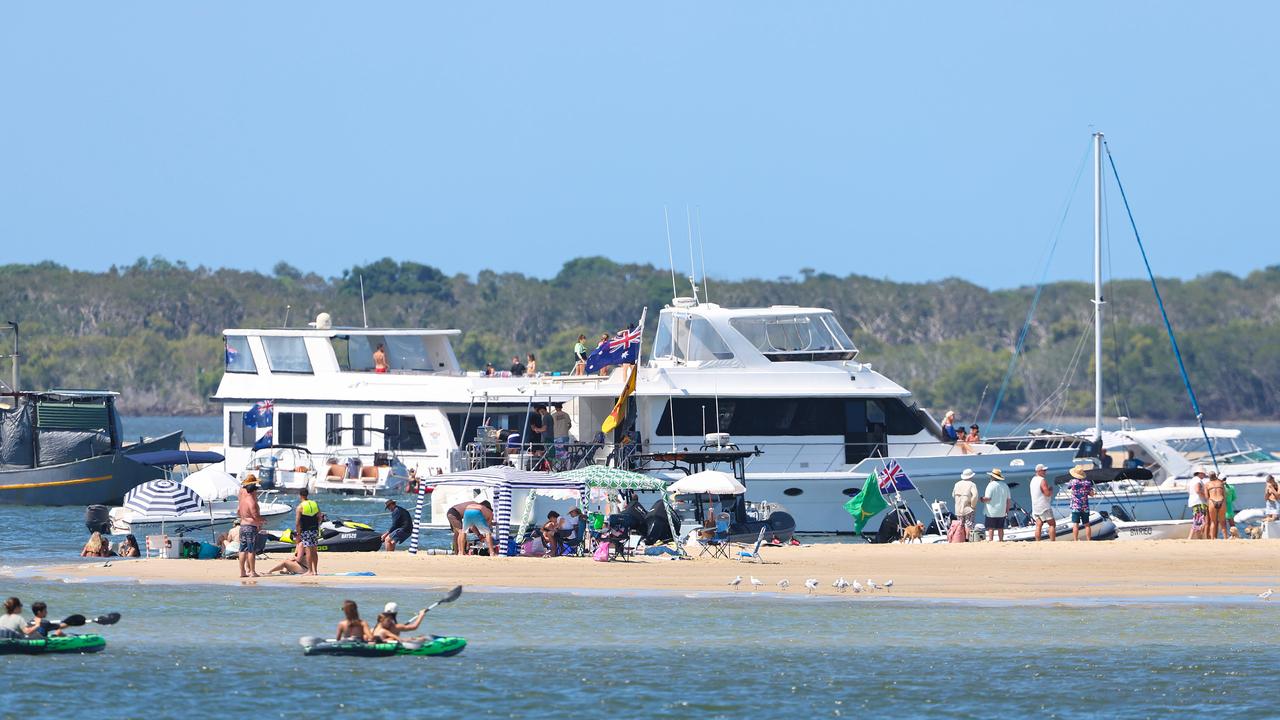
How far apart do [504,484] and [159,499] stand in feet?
21.3

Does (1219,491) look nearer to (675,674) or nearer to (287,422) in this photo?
(675,674)

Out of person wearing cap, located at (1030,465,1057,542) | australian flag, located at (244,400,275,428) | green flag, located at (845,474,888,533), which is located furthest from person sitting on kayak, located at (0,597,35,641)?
australian flag, located at (244,400,275,428)

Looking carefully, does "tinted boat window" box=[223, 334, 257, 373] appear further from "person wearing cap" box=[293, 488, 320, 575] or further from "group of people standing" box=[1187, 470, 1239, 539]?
"group of people standing" box=[1187, 470, 1239, 539]

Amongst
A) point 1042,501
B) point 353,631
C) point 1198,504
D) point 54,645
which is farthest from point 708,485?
point 54,645

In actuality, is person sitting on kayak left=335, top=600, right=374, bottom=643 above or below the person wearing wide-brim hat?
below

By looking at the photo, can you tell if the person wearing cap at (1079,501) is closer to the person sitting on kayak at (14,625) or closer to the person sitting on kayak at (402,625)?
the person sitting on kayak at (402,625)

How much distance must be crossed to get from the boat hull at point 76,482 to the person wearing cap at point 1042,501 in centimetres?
2055

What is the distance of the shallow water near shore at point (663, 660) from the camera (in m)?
21.7

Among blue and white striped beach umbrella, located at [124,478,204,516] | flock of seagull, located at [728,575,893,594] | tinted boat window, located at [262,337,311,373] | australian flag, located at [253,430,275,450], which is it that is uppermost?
tinted boat window, located at [262,337,311,373]

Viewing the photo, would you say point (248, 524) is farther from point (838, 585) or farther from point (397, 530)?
point (838, 585)

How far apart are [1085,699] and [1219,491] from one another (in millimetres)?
13308

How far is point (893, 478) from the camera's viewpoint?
118 ft

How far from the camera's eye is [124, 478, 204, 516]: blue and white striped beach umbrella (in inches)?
1368

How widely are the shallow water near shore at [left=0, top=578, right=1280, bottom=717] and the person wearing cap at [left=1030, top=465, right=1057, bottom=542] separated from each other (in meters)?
5.36
